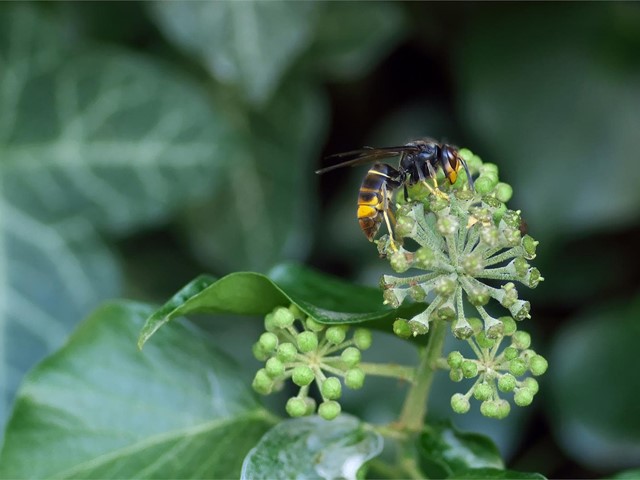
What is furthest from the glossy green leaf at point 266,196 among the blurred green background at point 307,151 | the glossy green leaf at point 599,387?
the glossy green leaf at point 599,387

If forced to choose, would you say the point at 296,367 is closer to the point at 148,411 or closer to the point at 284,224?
the point at 148,411

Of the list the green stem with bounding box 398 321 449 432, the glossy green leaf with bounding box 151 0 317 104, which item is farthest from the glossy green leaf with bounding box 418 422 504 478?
the glossy green leaf with bounding box 151 0 317 104

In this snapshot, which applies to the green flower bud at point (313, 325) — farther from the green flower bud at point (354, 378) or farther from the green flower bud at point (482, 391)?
the green flower bud at point (482, 391)

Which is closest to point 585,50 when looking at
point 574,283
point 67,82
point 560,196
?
point 560,196

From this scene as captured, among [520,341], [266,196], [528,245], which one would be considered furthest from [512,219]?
[266,196]

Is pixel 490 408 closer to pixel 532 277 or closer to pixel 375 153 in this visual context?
pixel 532 277

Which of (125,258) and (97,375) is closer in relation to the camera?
(97,375)
